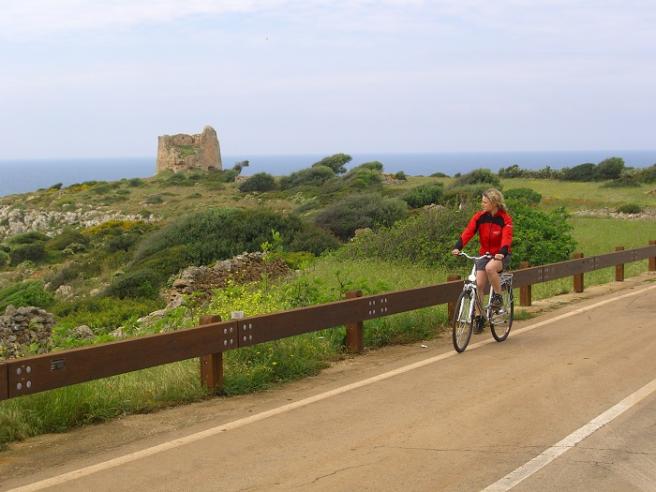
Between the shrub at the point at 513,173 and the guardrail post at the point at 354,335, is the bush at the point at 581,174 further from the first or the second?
the guardrail post at the point at 354,335

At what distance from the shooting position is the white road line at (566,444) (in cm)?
623

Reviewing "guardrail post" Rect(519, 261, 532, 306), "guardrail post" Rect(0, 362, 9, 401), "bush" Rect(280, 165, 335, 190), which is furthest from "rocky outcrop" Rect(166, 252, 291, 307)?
"bush" Rect(280, 165, 335, 190)

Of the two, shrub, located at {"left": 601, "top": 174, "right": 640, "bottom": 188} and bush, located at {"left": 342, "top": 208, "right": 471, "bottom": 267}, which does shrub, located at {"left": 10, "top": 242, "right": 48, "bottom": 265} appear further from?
shrub, located at {"left": 601, "top": 174, "right": 640, "bottom": 188}

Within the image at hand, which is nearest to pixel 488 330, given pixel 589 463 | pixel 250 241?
pixel 589 463

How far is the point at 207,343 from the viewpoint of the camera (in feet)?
29.5

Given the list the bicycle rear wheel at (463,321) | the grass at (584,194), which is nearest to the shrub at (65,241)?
the grass at (584,194)

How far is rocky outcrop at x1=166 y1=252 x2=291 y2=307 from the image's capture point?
2494cm

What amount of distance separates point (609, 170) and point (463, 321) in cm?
6322

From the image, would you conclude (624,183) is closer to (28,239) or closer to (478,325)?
(28,239)

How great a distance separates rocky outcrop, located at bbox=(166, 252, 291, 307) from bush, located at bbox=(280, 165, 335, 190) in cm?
5118

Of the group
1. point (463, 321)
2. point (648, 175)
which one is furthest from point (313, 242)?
point (648, 175)

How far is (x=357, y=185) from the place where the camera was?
6638 centimetres

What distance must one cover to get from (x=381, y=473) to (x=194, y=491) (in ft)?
4.27

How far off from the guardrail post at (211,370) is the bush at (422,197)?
3891 centimetres
